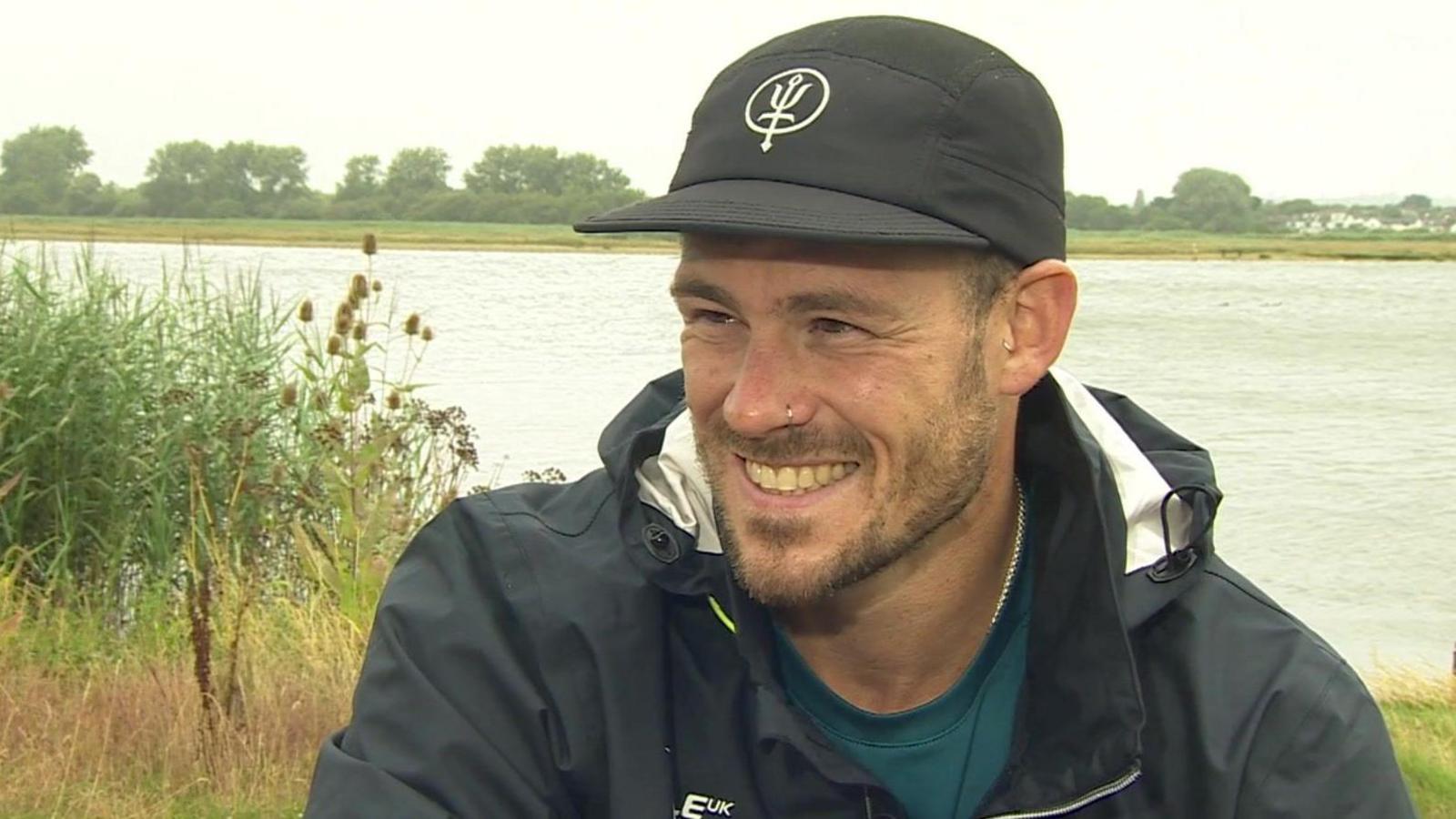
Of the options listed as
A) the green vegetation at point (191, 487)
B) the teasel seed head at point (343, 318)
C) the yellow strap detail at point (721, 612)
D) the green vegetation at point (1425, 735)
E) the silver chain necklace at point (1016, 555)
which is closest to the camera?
the yellow strap detail at point (721, 612)

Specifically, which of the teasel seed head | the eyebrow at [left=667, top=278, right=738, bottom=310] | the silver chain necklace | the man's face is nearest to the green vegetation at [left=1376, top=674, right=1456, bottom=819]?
the silver chain necklace

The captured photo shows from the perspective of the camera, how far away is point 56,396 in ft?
23.2

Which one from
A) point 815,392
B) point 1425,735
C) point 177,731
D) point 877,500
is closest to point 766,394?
point 815,392

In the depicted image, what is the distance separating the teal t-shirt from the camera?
6.93 ft

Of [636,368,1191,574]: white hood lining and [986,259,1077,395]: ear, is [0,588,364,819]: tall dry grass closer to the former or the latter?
[636,368,1191,574]: white hood lining

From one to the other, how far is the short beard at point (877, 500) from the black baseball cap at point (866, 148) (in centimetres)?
21

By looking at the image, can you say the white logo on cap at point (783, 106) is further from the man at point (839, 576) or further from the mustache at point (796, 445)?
the mustache at point (796, 445)

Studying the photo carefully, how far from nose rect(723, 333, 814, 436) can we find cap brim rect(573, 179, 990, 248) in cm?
17

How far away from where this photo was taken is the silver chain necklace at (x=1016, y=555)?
2.29 meters

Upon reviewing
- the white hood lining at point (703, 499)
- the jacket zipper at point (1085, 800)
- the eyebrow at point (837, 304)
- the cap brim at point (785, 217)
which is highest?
the cap brim at point (785, 217)

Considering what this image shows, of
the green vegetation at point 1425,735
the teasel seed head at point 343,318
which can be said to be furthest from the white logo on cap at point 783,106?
the teasel seed head at point 343,318

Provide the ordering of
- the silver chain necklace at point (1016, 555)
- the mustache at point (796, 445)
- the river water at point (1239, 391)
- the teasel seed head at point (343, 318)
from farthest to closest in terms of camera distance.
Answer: the river water at point (1239, 391)
the teasel seed head at point (343, 318)
the silver chain necklace at point (1016, 555)
the mustache at point (796, 445)

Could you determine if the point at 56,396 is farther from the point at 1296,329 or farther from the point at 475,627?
the point at 1296,329

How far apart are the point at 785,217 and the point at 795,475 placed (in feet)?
1.05
